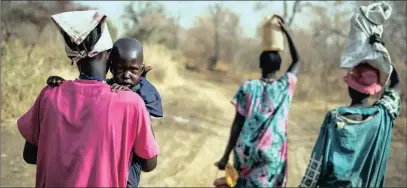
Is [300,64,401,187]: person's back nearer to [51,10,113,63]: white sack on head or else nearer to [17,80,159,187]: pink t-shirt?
[17,80,159,187]: pink t-shirt

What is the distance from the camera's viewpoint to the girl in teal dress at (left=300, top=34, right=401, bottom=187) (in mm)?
2842

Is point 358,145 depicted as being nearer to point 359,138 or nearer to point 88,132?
point 359,138

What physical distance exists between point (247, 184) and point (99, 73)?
2.24 meters

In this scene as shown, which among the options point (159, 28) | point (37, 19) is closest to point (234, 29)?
point (159, 28)

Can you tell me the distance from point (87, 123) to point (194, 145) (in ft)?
21.1

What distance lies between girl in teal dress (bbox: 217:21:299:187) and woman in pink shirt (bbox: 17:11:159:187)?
Result: 197 cm

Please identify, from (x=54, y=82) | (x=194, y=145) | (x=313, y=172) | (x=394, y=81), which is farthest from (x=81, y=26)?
(x=194, y=145)

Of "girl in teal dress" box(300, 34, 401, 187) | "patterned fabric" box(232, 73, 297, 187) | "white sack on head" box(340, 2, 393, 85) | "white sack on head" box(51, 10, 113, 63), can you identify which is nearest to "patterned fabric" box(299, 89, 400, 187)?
"girl in teal dress" box(300, 34, 401, 187)

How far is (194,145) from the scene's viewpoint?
8062 millimetres

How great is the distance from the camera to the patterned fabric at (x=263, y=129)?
12.1ft

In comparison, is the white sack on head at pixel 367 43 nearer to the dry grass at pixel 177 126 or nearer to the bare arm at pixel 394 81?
the bare arm at pixel 394 81

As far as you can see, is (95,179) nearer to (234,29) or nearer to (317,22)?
(317,22)

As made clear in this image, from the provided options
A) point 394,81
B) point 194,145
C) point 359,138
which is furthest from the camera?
point 194,145

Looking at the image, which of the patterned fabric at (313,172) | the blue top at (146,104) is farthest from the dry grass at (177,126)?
the blue top at (146,104)
